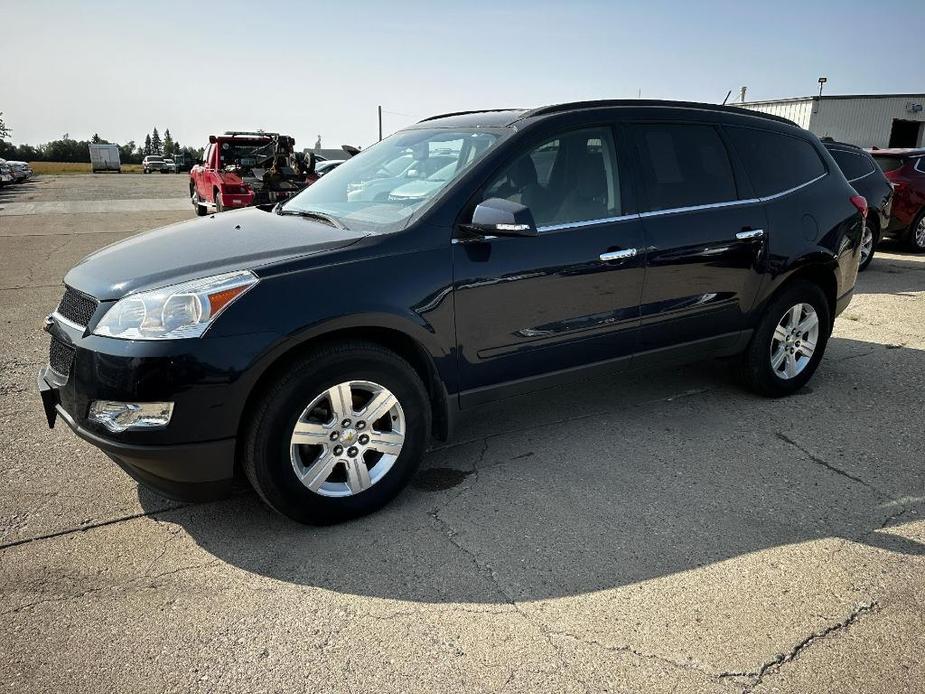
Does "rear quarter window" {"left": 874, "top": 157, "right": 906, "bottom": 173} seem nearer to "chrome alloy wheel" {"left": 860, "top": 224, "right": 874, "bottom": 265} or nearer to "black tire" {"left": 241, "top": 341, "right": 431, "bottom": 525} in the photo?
"chrome alloy wheel" {"left": 860, "top": 224, "right": 874, "bottom": 265}

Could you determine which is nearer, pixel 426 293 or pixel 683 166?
pixel 426 293

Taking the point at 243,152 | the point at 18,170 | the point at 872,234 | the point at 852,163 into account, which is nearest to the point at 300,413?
the point at 852,163

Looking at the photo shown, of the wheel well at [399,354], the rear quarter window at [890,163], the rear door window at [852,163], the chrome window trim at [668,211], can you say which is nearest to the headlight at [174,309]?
the wheel well at [399,354]

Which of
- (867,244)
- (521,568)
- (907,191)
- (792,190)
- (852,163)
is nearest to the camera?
(521,568)

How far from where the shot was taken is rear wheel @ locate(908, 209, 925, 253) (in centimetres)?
1093

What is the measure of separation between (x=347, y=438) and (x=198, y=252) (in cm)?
109

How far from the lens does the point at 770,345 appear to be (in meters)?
4.61

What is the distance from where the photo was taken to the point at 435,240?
321cm

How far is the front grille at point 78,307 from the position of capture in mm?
2945

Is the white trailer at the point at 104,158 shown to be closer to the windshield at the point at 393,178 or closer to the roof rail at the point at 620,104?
the windshield at the point at 393,178

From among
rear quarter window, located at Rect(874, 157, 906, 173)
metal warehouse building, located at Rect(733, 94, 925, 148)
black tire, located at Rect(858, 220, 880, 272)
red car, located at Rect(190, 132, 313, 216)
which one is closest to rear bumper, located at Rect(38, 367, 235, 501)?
black tire, located at Rect(858, 220, 880, 272)

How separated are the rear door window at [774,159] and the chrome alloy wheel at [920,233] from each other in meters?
7.71

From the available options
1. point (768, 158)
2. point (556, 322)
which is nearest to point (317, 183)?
point (556, 322)

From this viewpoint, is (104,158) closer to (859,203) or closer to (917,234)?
(917,234)
